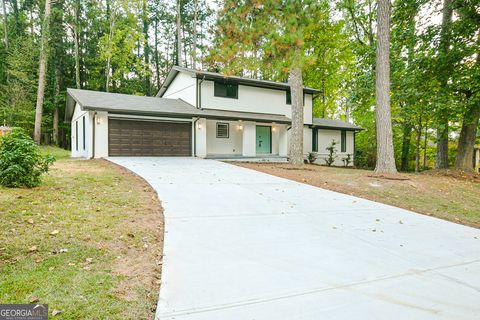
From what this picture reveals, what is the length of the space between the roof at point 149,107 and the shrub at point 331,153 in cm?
466

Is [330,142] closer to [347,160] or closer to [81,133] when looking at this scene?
[347,160]

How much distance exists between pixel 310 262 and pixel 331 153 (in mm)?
19330

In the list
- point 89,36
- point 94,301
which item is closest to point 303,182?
point 94,301

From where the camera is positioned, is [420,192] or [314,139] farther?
[314,139]

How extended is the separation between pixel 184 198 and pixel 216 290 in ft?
12.9

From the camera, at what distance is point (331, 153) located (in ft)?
72.1

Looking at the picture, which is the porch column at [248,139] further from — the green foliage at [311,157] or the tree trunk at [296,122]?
the green foliage at [311,157]

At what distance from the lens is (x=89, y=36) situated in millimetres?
28641

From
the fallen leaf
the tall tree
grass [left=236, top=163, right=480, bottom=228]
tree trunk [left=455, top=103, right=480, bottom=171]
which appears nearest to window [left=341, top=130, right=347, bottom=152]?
tree trunk [left=455, top=103, right=480, bottom=171]

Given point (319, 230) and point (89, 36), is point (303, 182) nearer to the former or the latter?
point (319, 230)

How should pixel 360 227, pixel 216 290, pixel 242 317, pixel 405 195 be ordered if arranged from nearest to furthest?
pixel 242 317, pixel 216 290, pixel 360 227, pixel 405 195

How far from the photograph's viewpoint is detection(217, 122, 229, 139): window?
757 inches

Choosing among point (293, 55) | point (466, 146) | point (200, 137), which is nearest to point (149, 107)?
point (200, 137)

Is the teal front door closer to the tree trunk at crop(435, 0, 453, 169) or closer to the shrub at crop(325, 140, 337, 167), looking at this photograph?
the shrub at crop(325, 140, 337, 167)
